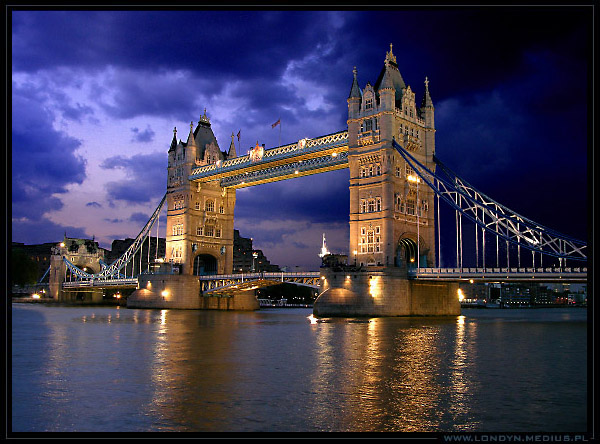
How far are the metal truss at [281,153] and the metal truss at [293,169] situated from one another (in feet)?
5.14

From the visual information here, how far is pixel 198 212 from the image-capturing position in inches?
3221

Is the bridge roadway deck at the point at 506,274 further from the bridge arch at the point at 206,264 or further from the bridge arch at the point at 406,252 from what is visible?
the bridge arch at the point at 206,264

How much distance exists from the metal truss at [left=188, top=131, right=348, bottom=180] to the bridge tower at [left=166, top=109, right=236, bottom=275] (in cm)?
291

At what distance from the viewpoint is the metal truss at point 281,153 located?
6338cm

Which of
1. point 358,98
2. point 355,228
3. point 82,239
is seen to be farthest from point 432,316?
point 82,239

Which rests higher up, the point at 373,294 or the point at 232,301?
the point at 373,294

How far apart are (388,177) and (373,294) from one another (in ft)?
37.5

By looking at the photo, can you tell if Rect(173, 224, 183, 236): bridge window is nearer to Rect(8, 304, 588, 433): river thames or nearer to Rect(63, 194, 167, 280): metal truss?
Rect(63, 194, 167, 280): metal truss

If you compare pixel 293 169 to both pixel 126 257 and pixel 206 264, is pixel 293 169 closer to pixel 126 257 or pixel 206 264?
Result: pixel 206 264

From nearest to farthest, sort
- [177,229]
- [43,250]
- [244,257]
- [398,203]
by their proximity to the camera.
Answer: [398,203], [177,229], [43,250], [244,257]

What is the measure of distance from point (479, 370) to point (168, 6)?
15492 millimetres

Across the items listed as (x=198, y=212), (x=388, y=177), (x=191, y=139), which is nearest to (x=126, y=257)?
(x=198, y=212)

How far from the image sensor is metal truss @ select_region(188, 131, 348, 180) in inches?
2495
